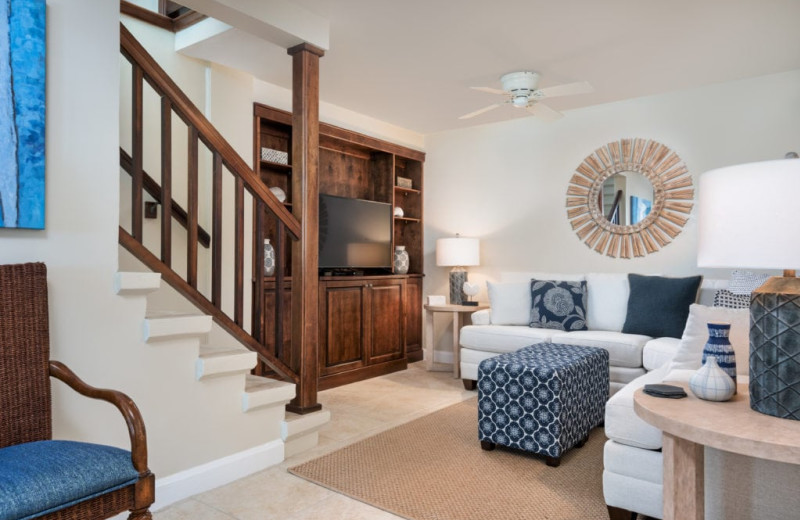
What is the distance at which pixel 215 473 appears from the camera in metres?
2.60

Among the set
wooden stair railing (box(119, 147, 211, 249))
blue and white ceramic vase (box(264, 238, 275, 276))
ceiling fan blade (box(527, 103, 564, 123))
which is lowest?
blue and white ceramic vase (box(264, 238, 275, 276))

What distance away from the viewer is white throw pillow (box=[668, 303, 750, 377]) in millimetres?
2361

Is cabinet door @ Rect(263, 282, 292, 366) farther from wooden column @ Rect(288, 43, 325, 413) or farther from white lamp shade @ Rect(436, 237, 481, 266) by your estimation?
white lamp shade @ Rect(436, 237, 481, 266)

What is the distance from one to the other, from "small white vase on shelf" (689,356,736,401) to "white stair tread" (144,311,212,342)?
2.05 m

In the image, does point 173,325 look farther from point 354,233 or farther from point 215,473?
point 354,233

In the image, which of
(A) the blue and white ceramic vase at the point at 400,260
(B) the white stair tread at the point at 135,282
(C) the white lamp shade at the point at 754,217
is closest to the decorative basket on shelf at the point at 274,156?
(A) the blue and white ceramic vase at the point at 400,260

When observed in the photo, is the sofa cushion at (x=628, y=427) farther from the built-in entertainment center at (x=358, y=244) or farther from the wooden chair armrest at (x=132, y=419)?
the built-in entertainment center at (x=358, y=244)

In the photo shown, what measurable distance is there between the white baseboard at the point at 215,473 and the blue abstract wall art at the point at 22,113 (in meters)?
1.24

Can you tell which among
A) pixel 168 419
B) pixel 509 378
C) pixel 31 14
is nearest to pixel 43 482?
pixel 168 419

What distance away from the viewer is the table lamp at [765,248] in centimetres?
127

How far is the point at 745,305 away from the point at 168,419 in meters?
3.61

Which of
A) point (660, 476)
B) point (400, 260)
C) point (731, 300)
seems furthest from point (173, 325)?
point (731, 300)

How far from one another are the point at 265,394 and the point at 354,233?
2.34 meters

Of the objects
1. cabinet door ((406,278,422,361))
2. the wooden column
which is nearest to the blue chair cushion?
the wooden column
